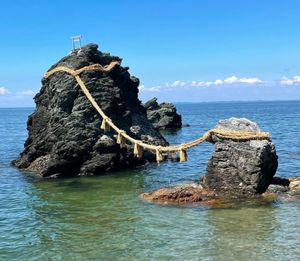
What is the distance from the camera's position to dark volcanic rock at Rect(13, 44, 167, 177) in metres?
32.3

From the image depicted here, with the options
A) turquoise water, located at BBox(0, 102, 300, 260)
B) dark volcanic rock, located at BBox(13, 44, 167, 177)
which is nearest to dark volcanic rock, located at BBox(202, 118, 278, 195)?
turquoise water, located at BBox(0, 102, 300, 260)

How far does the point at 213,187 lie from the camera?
24.4m

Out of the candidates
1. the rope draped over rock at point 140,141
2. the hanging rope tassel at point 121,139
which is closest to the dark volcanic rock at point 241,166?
the rope draped over rock at point 140,141

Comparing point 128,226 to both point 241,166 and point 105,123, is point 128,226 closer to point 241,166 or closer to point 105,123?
point 241,166

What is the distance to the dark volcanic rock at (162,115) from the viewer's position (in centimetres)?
7969

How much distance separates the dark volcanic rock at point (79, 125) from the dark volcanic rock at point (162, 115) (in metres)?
40.3

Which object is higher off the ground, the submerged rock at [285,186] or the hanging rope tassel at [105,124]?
the hanging rope tassel at [105,124]

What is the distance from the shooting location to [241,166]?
2372 cm

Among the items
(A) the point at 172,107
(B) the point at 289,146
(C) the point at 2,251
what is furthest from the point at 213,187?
(A) the point at 172,107

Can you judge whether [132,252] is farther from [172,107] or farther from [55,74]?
[172,107]

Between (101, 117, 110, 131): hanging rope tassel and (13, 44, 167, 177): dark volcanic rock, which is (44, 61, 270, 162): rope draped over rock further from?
(13, 44, 167, 177): dark volcanic rock

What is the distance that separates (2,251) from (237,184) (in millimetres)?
11573

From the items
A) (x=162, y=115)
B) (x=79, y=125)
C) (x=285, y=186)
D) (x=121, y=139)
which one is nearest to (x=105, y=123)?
(x=121, y=139)

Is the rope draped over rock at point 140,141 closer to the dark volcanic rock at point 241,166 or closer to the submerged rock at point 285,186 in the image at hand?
the dark volcanic rock at point 241,166
